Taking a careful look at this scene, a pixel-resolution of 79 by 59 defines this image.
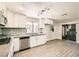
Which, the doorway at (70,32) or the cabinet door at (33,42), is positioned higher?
the doorway at (70,32)

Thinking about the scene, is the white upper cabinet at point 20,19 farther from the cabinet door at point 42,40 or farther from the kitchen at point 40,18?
the cabinet door at point 42,40

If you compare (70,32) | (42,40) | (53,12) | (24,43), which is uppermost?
(53,12)

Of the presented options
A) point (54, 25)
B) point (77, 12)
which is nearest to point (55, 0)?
point (77, 12)

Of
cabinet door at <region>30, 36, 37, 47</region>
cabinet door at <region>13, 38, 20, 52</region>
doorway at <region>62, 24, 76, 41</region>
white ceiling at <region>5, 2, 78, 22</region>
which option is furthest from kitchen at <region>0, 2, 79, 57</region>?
cabinet door at <region>13, 38, 20, 52</region>

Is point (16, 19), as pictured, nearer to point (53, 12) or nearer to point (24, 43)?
point (53, 12)

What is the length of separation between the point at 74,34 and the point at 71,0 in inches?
57.0

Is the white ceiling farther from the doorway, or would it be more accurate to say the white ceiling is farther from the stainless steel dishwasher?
the stainless steel dishwasher

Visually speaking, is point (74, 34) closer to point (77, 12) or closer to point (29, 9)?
point (77, 12)

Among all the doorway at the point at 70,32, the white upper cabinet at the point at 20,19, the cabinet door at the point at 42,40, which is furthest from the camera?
the doorway at the point at 70,32

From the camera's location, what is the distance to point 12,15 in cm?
222

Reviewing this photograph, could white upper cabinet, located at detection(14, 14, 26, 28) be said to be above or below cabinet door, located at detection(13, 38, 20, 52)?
above

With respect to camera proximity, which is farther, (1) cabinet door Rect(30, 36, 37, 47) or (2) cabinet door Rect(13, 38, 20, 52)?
(2) cabinet door Rect(13, 38, 20, 52)

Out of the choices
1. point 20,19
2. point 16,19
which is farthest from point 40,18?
point 16,19

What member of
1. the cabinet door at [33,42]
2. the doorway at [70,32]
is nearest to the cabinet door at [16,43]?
the cabinet door at [33,42]
